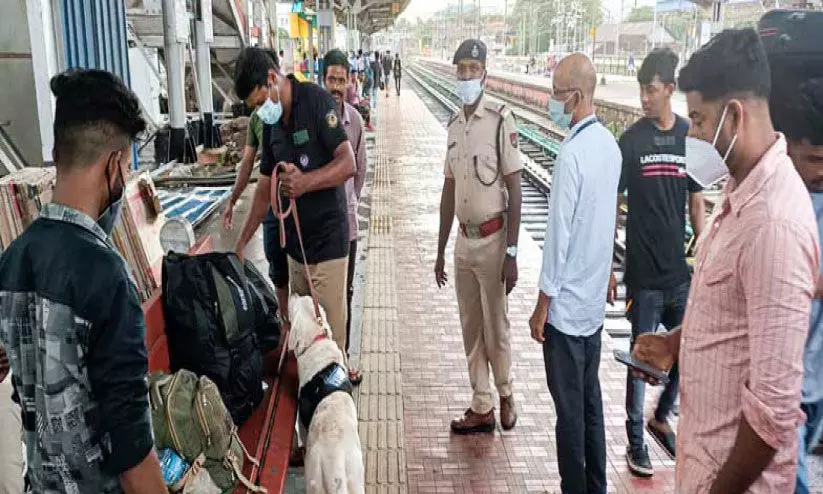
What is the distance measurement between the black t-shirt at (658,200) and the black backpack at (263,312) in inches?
72.1

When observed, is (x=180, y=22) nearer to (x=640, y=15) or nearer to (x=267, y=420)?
(x=267, y=420)

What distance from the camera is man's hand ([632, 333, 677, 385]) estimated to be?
2250 mm

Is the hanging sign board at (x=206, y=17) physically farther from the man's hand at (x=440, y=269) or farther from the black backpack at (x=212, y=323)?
the black backpack at (x=212, y=323)

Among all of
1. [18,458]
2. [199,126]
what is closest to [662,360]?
[18,458]

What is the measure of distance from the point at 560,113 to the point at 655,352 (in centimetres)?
127

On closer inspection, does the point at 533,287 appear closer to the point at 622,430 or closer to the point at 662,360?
the point at 622,430

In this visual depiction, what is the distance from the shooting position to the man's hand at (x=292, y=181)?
11.3 ft

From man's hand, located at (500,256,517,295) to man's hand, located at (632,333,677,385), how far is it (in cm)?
147

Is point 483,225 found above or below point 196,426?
above

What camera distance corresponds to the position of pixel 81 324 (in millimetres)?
1643

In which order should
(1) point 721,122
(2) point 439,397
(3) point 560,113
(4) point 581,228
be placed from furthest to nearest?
1. (2) point 439,397
2. (3) point 560,113
3. (4) point 581,228
4. (1) point 721,122

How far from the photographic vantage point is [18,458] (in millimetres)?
2641

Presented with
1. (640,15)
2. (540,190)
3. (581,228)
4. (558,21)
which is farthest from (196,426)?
(640,15)

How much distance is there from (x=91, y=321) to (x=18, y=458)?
4.48 feet
